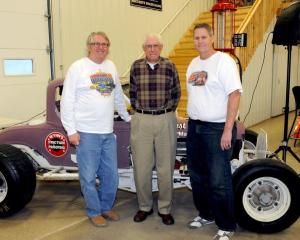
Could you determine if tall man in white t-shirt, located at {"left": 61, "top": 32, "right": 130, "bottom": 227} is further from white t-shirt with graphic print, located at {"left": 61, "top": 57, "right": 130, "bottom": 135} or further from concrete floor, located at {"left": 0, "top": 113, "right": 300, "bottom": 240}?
concrete floor, located at {"left": 0, "top": 113, "right": 300, "bottom": 240}

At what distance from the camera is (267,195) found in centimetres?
368

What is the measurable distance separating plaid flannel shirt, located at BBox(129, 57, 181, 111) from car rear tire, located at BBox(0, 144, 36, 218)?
1368mm

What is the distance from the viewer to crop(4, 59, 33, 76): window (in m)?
6.39

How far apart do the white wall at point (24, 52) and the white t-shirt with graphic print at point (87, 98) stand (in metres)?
3.12

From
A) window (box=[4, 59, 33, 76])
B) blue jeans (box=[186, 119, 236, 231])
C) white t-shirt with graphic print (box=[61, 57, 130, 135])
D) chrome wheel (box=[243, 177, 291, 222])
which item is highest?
window (box=[4, 59, 33, 76])

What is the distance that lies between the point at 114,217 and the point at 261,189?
1488mm

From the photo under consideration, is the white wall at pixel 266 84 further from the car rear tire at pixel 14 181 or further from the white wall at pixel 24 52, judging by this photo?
the car rear tire at pixel 14 181

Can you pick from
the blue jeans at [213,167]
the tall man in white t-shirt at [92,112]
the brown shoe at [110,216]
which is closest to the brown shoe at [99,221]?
the tall man in white t-shirt at [92,112]

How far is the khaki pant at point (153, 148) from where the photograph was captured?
362 centimetres

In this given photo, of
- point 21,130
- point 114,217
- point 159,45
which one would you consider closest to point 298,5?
point 159,45

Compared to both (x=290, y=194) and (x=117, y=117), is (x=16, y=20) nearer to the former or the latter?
(x=117, y=117)

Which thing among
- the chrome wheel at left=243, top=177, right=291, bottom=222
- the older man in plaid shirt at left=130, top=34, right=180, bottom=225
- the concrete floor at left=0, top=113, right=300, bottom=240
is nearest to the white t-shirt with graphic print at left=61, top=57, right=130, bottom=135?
the older man in plaid shirt at left=130, top=34, right=180, bottom=225

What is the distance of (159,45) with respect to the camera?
11.6 feet

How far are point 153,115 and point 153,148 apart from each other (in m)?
0.33
